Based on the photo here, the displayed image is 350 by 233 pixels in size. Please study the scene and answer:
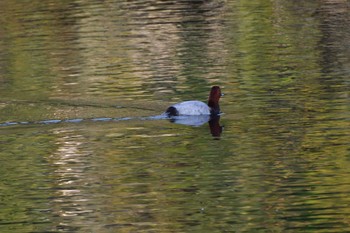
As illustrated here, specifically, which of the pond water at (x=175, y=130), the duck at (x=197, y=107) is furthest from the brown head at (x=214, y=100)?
the pond water at (x=175, y=130)

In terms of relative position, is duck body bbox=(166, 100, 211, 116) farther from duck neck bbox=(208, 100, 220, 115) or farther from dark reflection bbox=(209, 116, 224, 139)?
dark reflection bbox=(209, 116, 224, 139)

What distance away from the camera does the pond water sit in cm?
1376

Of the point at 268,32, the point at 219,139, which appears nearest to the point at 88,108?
the point at 219,139

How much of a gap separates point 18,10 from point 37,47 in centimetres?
1112

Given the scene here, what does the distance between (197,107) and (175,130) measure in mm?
1333

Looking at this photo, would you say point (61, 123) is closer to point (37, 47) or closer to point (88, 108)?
point (88, 108)

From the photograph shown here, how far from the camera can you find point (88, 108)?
2117 cm

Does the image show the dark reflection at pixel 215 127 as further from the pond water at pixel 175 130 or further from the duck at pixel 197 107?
the duck at pixel 197 107

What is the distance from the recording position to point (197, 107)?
66.6 ft

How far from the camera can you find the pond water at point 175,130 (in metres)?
13.8

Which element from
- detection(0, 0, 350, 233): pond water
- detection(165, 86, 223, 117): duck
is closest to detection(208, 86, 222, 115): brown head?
detection(165, 86, 223, 117): duck

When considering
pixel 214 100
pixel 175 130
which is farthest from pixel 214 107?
pixel 175 130

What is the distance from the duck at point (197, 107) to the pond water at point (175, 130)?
0.20m

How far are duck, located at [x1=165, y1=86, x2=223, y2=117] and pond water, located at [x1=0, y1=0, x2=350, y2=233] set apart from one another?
0.20 meters
